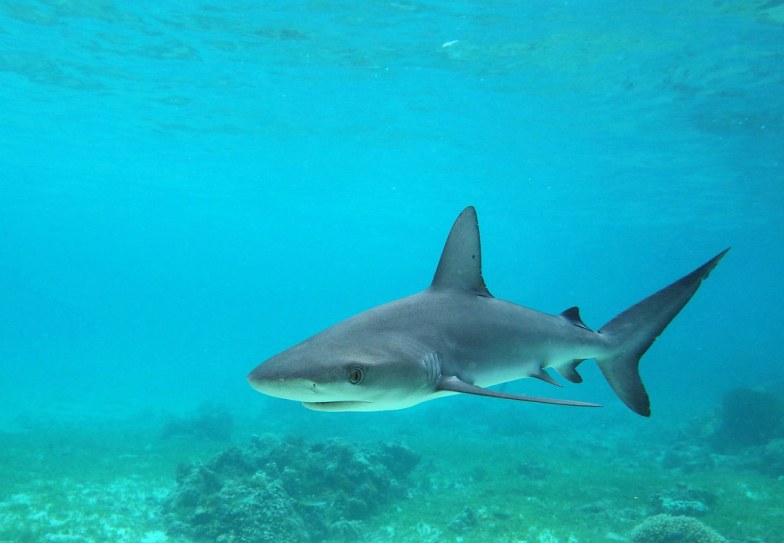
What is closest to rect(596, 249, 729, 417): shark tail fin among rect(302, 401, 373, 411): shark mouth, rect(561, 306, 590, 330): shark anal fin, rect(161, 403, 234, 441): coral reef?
rect(561, 306, 590, 330): shark anal fin

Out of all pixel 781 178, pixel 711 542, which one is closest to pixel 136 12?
pixel 711 542

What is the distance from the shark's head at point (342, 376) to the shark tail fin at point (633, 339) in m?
2.14

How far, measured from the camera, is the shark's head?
2334 millimetres

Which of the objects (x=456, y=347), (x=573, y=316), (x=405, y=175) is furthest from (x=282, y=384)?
(x=405, y=175)

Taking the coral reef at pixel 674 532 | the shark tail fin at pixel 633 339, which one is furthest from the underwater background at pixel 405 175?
the shark tail fin at pixel 633 339

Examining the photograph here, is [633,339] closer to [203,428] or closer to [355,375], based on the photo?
[355,375]

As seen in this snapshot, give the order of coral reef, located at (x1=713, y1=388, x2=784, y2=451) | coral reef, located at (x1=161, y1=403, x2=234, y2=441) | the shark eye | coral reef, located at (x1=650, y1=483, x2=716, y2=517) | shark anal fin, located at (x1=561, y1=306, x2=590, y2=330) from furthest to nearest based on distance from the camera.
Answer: coral reef, located at (x1=161, y1=403, x2=234, y2=441) < coral reef, located at (x1=713, y1=388, x2=784, y2=451) < coral reef, located at (x1=650, y1=483, x2=716, y2=517) < shark anal fin, located at (x1=561, y1=306, x2=590, y2=330) < the shark eye

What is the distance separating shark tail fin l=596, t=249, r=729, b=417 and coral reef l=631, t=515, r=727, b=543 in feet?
17.9

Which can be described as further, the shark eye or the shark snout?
the shark eye

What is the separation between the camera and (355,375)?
2422 millimetres

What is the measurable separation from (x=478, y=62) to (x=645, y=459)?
15.3m

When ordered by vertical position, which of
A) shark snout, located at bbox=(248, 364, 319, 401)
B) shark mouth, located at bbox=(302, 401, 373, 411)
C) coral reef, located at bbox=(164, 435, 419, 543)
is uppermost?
shark snout, located at bbox=(248, 364, 319, 401)

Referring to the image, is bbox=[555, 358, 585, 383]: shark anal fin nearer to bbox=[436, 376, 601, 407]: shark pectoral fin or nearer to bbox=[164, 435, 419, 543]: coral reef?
bbox=[436, 376, 601, 407]: shark pectoral fin

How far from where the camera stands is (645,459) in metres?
17.4
